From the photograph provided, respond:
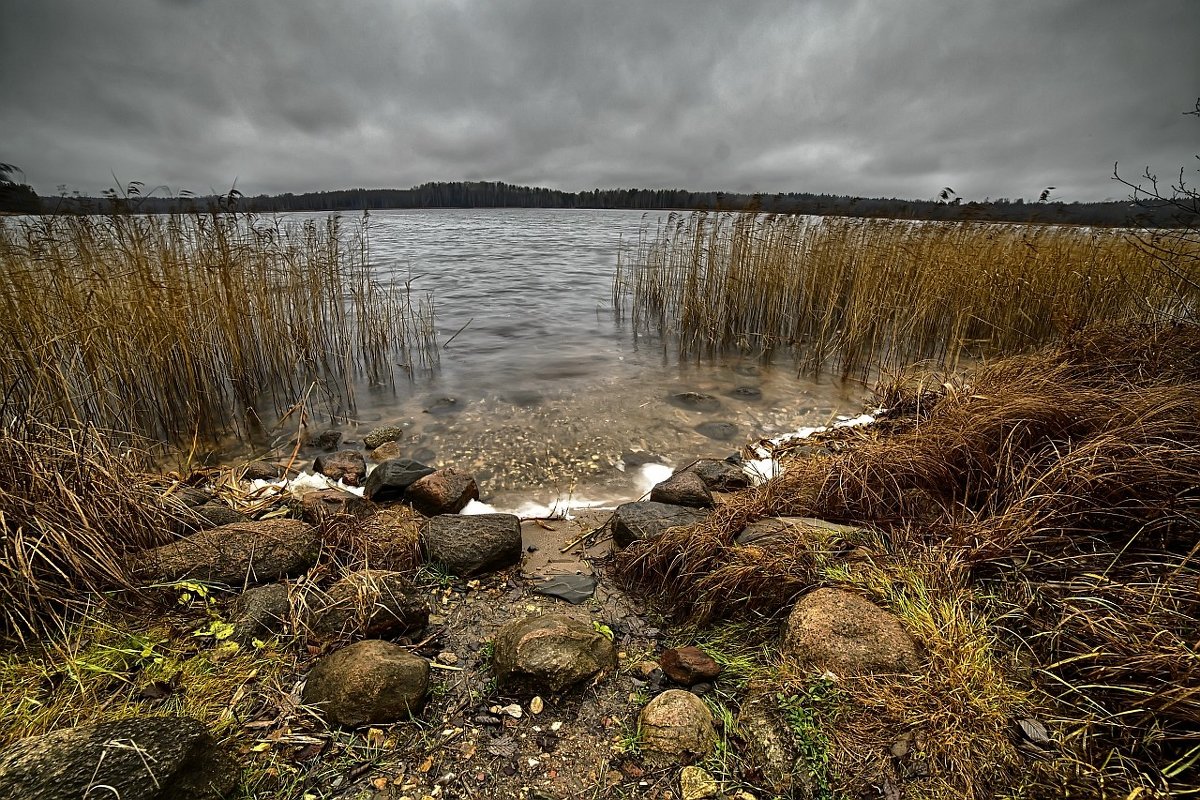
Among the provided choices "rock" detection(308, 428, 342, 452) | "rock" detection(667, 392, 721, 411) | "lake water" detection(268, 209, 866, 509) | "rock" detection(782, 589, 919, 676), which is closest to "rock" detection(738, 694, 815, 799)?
"rock" detection(782, 589, 919, 676)

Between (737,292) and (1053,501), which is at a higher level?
(737,292)

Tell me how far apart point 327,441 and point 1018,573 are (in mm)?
6060

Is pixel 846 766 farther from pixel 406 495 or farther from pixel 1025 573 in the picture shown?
pixel 406 495

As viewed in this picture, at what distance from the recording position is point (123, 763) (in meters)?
1.46

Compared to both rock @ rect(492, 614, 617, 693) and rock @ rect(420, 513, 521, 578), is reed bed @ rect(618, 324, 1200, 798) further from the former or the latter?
rock @ rect(420, 513, 521, 578)

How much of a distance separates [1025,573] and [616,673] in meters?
1.95

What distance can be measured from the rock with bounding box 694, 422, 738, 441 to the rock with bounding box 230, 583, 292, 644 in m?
4.54

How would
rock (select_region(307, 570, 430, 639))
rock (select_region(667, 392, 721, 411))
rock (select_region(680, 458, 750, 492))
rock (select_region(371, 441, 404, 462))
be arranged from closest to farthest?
1. rock (select_region(307, 570, 430, 639))
2. rock (select_region(680, 458, 750, 492))
3. rock (select_region(371, 441, 404, 462))
4. rock (select_region(667, 392, 721, 411))

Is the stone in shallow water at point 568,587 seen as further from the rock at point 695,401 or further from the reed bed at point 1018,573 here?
the rock at point 695,401

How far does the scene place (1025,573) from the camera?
219 centimetres

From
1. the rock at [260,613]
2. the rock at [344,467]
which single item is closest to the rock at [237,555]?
the rock at [260,613]

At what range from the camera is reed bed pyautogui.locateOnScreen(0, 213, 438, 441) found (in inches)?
151

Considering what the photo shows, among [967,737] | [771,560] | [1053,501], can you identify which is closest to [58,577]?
[771,560]

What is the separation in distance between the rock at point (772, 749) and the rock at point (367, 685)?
1386mm
